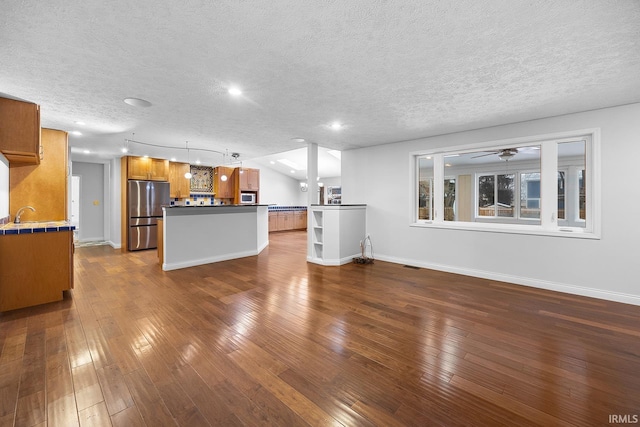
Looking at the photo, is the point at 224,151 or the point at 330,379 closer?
the point at 330,379

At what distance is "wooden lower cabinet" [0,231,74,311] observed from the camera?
110 inches

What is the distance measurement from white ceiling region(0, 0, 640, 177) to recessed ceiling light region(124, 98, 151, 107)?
0.31 feet

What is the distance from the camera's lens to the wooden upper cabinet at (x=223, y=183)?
8.64 meters

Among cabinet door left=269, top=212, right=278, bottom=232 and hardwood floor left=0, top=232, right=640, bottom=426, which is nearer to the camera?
hardwood floor left=0, top=232, right=640, bottom=426

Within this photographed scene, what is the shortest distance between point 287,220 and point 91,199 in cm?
645

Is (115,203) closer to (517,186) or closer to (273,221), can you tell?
(273,221)

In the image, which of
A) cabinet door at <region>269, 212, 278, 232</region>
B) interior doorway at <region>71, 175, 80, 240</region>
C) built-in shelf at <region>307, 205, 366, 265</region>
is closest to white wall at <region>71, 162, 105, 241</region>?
interior doorway at <region>71, 175, 80, 240</region>

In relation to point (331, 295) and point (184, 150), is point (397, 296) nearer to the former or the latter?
point (331, 295)

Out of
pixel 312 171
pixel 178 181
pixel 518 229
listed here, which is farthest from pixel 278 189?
pixel 518 229

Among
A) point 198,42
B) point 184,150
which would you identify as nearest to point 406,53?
point 198,42

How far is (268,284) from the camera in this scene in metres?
3.80

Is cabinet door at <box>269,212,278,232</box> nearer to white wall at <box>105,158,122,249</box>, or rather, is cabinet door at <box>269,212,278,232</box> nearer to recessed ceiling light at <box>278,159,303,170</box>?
recessed ceiling light at <box>278,159,303,170</box>

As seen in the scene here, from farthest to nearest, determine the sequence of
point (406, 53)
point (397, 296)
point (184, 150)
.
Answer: point (184, 150), point (397, 296), point (406, 53)

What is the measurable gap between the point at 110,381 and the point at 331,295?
2.23m
